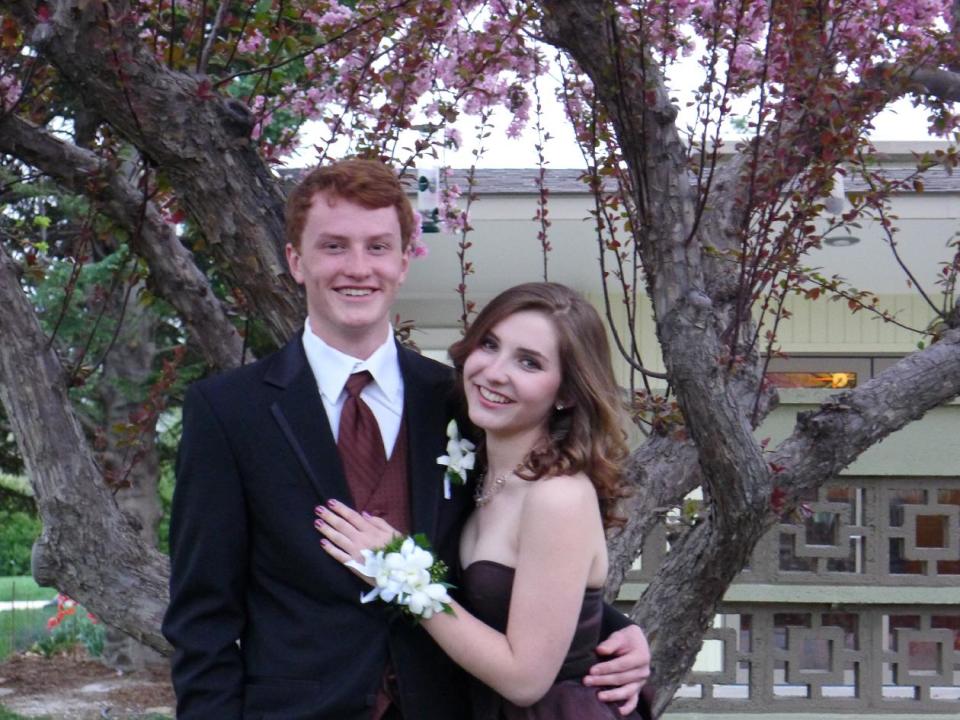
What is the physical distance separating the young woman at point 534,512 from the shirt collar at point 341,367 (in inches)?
5.7

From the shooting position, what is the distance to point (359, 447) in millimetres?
2484

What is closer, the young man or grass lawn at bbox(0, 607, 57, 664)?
the young man

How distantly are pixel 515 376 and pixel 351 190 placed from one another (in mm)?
474

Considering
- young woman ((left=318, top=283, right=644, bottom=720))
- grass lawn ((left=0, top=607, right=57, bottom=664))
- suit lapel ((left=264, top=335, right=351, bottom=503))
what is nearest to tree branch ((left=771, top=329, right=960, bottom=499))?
young woman ((left=318, top=283, right=644, bottom=720))

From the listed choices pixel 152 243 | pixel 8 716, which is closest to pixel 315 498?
pixel 152 243

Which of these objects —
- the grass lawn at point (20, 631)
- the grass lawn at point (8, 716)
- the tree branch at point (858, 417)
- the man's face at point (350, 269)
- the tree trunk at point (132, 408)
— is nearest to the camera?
the man's face at point (350, 269)

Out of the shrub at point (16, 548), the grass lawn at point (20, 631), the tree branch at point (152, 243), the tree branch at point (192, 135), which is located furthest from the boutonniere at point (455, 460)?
the shrub at point (16, 548)

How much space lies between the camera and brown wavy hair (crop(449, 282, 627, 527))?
8.29ft

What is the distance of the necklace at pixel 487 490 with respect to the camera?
255 centimetres

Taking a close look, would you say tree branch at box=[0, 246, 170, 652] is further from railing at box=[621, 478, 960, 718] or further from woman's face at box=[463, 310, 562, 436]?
railing at box=[621, 478, 960, 718]

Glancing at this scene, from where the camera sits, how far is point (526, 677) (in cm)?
237

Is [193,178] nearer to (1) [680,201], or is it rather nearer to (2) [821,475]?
(1) [680,201]

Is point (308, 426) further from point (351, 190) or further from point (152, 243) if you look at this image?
point (152, 243)

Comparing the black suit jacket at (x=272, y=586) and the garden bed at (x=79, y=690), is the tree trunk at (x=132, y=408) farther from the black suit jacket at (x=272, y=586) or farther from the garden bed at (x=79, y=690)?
the black suit jacket at (x=272, y=586)
